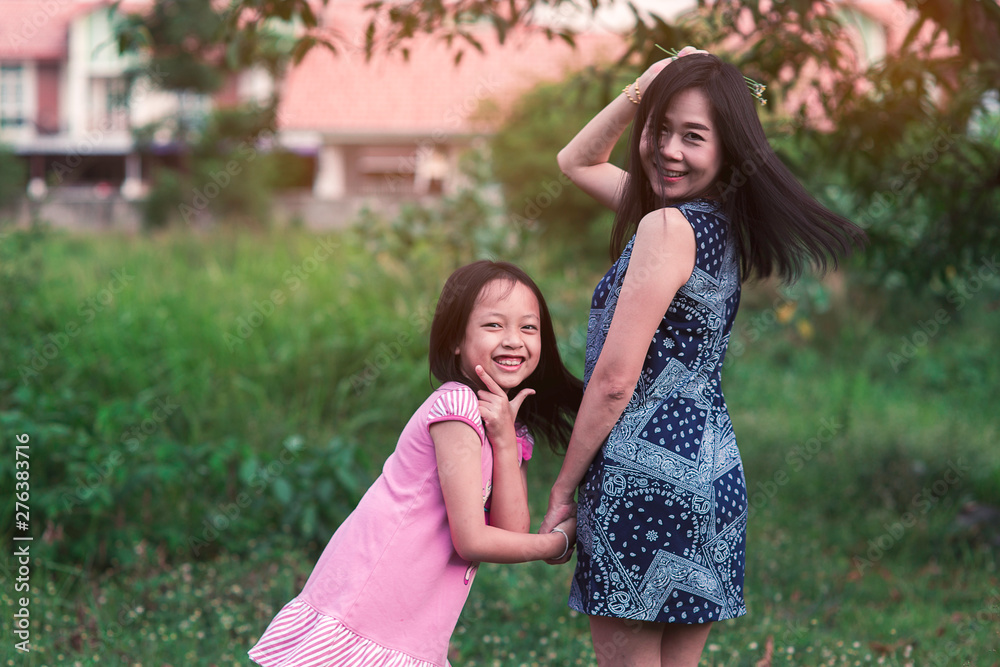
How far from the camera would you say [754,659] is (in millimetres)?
3023

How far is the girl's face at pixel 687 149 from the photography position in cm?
182

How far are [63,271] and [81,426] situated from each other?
3671 millimetres

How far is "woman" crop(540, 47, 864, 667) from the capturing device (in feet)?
5.84

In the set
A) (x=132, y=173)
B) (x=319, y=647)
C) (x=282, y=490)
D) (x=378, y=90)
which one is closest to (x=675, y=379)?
(x=319, y=647)

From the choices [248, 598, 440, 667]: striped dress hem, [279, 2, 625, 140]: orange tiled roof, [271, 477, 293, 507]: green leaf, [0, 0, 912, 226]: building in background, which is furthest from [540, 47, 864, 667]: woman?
[279, 2, 625, 140]: orange tiled roof

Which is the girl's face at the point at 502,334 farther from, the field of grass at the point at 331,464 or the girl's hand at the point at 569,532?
the field of grass at the point at 331,464

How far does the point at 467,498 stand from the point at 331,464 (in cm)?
235

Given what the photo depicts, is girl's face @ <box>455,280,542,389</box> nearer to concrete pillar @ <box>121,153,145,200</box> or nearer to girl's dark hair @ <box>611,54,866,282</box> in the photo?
girl's dark hair @ <box>611,54,866,282</box>

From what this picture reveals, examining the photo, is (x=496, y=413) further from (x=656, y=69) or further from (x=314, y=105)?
(x=314, y=105)

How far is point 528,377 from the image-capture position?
6.63ft

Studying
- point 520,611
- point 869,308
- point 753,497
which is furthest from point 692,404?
point 869,308

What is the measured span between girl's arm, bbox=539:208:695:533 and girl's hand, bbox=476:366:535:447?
15 centimetres

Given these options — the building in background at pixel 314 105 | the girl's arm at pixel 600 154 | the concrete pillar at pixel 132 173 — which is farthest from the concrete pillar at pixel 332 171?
the girl's arm at pixel 600 154

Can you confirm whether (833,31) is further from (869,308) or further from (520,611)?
(869,308)
